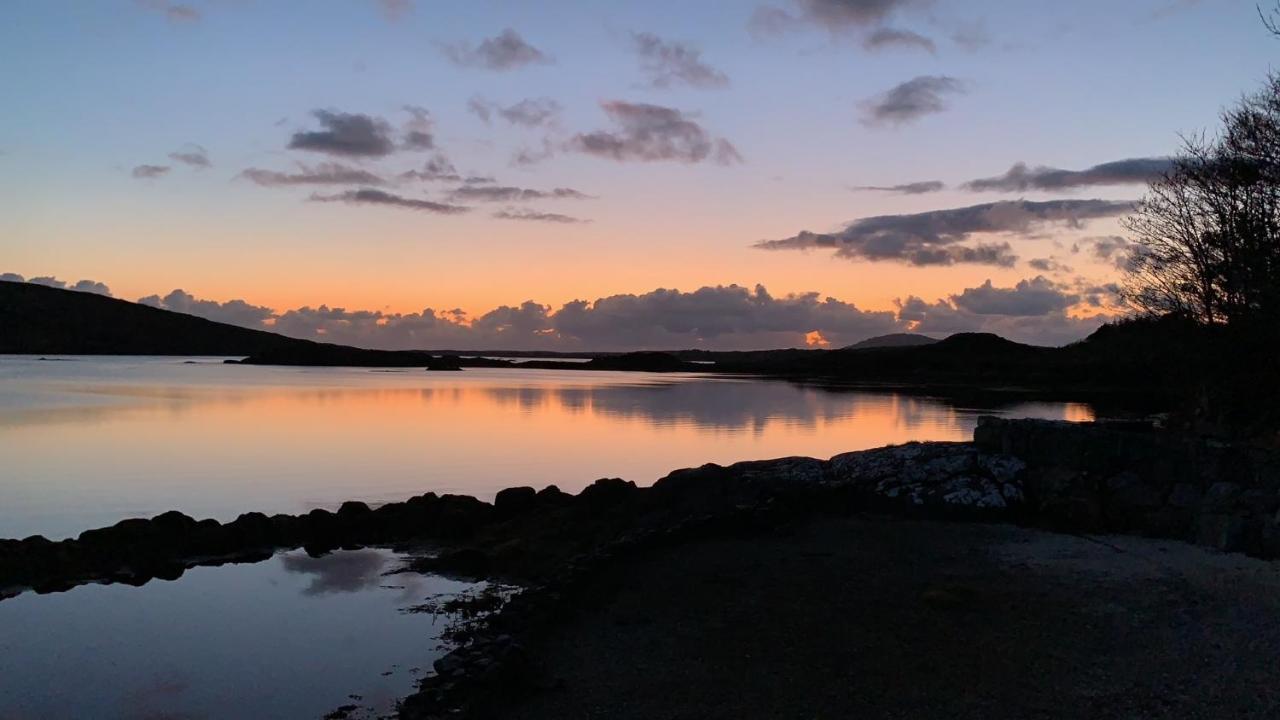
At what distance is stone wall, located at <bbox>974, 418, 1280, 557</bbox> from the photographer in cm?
1073

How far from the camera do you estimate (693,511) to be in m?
14.4

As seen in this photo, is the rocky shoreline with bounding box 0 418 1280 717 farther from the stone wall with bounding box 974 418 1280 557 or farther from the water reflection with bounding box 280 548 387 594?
the water reflection with bounding box 280 548 387 594

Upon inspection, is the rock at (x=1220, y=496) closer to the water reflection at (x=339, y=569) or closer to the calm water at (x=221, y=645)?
the calm water at (x=221, y=645)

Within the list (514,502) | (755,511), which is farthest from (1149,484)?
(514,502)

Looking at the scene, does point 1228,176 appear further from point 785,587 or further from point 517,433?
point 517,433

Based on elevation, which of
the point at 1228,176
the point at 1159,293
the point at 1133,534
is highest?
the point at 1228,176

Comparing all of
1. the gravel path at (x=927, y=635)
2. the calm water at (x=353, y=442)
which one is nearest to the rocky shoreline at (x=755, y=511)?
the gravel path at (x=927, y=635)

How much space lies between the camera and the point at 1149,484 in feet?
40.4

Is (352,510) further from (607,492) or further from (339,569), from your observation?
(607,492)

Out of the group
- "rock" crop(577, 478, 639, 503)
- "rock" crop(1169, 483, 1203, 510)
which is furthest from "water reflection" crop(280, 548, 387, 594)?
"rock" crop(1169, 483, 1203, 510)

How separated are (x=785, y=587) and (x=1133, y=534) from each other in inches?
213

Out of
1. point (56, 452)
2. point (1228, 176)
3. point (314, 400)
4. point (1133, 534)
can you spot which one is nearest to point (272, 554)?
point (1133, 534)

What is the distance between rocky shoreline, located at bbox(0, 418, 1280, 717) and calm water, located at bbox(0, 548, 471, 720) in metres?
0.85

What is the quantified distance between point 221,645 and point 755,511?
23.0 ft
